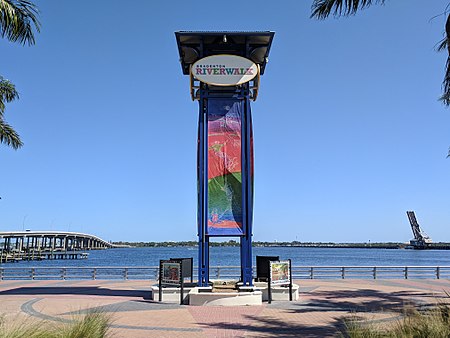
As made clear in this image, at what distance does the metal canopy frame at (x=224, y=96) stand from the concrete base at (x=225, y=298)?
1366 mm

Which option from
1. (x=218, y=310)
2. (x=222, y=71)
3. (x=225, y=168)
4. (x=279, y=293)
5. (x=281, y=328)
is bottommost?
(x=281, y=328)

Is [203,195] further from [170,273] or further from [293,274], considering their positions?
[293,274]

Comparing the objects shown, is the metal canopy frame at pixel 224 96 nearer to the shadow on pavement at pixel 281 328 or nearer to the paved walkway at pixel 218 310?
the paved walkway at pixel 218 310

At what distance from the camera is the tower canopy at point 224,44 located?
690 inches

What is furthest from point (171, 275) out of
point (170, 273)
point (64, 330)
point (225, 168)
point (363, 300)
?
point (64, 330)

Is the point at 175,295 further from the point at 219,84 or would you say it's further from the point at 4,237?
the point at 4,237

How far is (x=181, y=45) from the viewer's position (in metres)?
18.1

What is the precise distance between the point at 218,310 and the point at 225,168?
5.65m

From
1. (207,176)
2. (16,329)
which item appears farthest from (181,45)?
(16,329)

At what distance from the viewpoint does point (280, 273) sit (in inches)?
634

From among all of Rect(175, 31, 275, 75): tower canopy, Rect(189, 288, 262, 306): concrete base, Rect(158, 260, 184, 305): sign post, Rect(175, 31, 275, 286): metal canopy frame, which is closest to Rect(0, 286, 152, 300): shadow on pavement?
Rect(158, 260, 184, 305): sign post

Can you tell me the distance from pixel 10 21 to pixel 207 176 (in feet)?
28.7

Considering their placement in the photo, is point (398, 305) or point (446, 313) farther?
point (398, 305)

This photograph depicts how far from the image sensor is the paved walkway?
10.9 metres
